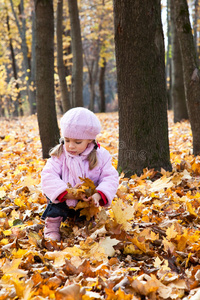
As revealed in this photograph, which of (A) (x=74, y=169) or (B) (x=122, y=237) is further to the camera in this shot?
(A) (x=74, y=169)

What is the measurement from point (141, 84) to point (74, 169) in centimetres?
163

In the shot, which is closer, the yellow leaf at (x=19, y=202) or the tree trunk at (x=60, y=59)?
the yellow leaf at (x=19, y=202)

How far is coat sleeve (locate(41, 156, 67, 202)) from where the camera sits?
2415mm

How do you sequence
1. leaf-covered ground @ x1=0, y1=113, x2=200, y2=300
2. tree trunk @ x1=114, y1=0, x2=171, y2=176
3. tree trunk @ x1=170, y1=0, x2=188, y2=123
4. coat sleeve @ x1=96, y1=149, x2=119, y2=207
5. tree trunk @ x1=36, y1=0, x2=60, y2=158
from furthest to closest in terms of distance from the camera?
1. tree trunk @ x1=170, y1=0, x2=188, y2=123
2. tree trunk @ x1=36, y1=0, x2=60, y2=158
3. tree trunk @ x1=114, y1=0, x2=171, y2=176
4. coat sleeve @ x1=96, y1=149, x2=119, y2=207
5. leaf-covered ground @ x1=0, y1=113, x2=200, y2=300

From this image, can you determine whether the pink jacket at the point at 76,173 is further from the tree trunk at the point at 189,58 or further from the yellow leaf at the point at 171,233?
the tree trunk at the point at 189,58

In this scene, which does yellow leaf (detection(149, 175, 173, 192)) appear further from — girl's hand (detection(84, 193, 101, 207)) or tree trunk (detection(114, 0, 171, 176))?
girl's hand (detection(84, 193, 101, 207))

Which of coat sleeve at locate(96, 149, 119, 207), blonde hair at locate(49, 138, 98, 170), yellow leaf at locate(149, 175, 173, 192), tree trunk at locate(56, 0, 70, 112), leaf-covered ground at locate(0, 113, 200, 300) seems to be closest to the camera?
leaf-covered ground at locate(0, 113, 200, 300)

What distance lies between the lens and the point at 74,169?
8.35 ft

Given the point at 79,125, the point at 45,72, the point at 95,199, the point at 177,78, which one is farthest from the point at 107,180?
the point at 177,78

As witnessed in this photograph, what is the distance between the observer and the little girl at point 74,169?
2430 mm

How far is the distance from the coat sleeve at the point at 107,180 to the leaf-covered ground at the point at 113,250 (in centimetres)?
11

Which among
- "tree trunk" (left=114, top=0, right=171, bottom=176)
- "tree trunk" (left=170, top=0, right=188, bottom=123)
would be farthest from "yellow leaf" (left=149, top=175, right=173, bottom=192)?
"tree trunk" (left=170, top=0, right=188, bottom=123)

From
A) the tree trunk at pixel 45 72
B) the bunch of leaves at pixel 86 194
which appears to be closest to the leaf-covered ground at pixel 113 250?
the bunch of leaves at pixel 86 194

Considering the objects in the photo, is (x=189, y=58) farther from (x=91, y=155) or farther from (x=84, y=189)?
(x=84, y=189)
